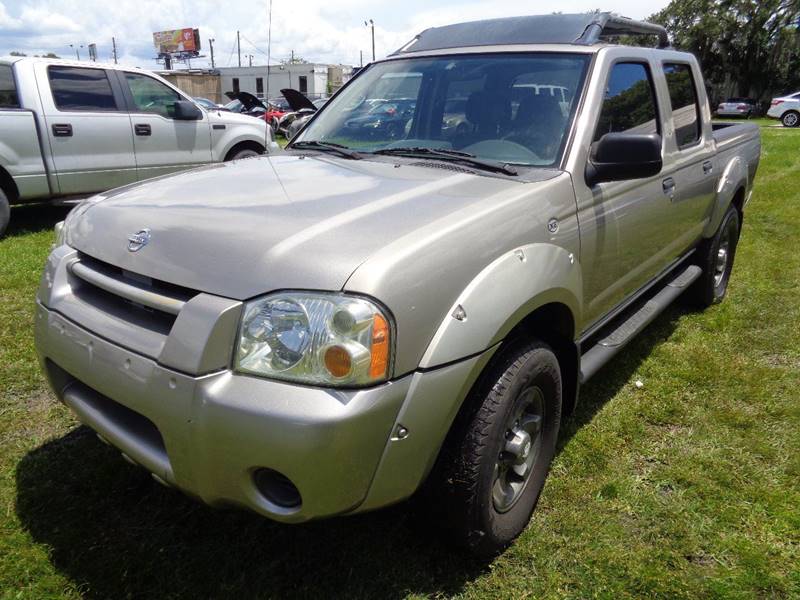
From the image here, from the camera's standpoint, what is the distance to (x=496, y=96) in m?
2.97

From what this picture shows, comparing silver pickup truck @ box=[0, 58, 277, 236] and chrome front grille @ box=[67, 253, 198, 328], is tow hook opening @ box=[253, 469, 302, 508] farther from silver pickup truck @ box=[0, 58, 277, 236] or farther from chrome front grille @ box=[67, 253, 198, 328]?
silver pickup truck @ box=[0, 58, 277, 236]

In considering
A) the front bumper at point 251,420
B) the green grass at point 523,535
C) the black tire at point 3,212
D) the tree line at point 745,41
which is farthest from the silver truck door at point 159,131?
the tree line at point 745,41

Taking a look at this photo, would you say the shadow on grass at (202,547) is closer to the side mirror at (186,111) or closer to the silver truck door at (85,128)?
the silver truck door at (85,128)

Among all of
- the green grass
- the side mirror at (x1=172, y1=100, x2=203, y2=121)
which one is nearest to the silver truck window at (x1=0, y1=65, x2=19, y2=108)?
the side mirror at (x1=172, y1=100, x2=203, y2=121)

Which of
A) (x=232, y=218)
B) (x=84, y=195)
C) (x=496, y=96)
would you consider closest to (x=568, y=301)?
(x=496, y=96)

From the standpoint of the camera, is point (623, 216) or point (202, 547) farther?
point (623, 216)

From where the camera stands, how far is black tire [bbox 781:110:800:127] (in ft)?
87.7

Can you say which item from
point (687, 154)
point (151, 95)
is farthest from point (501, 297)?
point (151, 95)

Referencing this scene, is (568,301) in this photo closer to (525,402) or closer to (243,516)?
(525,402)

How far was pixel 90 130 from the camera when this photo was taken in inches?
278

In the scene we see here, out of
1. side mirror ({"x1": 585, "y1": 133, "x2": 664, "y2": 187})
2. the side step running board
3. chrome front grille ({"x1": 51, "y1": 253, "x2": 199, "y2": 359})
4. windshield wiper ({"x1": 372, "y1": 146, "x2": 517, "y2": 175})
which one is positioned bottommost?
the side step running board

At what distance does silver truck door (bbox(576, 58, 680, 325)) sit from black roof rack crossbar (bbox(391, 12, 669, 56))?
27 centimetres

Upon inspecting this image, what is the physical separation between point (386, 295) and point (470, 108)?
1592mm

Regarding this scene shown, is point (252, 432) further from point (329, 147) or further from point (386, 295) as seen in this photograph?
point (329, 147)
